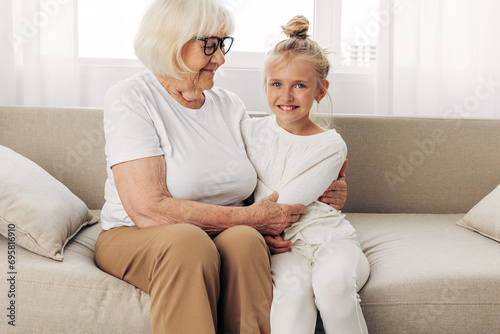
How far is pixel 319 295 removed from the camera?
136 centimetres

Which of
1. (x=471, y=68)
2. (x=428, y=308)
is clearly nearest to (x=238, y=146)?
(x=428, y=308)

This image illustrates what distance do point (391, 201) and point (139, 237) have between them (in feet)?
3.85

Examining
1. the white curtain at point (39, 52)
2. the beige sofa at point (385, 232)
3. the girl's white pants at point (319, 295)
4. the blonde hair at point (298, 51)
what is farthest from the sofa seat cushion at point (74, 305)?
the white curtain at point (39, 52)

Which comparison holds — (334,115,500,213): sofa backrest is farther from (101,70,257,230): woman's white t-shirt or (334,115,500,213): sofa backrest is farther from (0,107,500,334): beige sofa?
(101,70,257,230): woman's white t-shirt

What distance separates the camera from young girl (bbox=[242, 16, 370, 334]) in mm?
1340

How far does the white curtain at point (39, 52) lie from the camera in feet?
7.68

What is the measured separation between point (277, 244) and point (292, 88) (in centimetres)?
51

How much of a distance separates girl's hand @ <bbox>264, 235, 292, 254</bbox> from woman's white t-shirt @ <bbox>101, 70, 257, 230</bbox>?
0.61 feet

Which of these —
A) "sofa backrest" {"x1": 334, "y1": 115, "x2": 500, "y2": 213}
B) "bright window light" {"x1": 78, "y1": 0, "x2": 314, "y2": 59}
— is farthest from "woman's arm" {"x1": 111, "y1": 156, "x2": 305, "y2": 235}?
"bright window light" {"x1": 78, "y1": 0, "x2": 314, "y2": 59}

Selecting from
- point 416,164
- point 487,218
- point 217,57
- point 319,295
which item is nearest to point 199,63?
point 217,57

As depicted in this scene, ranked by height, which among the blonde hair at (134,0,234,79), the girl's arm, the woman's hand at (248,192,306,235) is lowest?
the woman's hand at (248,192,306,235)

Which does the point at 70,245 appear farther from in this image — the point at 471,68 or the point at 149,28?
the point at 471,68

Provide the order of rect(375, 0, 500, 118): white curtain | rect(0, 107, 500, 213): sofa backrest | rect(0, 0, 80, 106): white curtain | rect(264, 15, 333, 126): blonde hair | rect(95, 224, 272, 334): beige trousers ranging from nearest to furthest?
rect(95, 224, 272, 334): beige trousers, rect(264, 15, 333, 126): blonde hair, rect(0, 107, 500, 213): sofa backrest, rect(0, 0, 80, 106): white curtain, rect(375, 0, 500, 118): white curtain

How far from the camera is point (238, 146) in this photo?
67.2 inches
